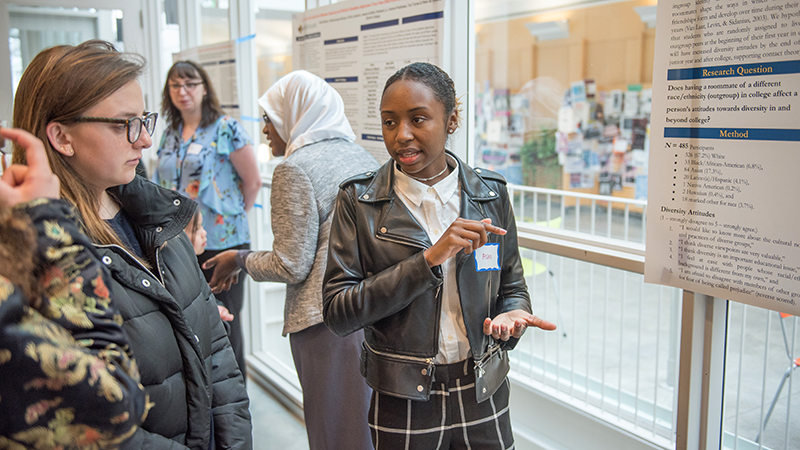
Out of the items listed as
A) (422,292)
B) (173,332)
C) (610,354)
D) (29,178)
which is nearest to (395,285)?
(422,292)

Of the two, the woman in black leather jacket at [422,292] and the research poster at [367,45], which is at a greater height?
the research poster at [367,45]

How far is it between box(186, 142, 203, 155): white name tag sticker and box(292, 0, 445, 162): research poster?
0.68m

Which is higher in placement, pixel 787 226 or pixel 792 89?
pixel 792 89

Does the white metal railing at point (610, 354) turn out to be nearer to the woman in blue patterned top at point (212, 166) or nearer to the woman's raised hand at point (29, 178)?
the woman in blue patterned top at point (212, 166)

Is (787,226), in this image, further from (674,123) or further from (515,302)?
(515,302)

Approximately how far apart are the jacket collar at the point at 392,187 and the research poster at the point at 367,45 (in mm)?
721

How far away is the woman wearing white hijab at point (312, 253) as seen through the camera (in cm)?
172

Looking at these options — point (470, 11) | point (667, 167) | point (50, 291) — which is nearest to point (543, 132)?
point (470, 11)

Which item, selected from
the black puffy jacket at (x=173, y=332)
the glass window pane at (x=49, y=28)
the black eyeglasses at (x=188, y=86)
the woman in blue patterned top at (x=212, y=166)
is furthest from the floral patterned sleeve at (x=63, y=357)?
the glass window pane at (x=49, y=28)

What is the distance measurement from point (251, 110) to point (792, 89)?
9.89ft

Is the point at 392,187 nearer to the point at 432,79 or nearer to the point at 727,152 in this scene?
the point at 432,79

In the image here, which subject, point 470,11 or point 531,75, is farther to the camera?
point 531,75

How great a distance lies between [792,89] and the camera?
1066 mm

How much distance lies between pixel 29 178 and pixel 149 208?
47 centimetres
